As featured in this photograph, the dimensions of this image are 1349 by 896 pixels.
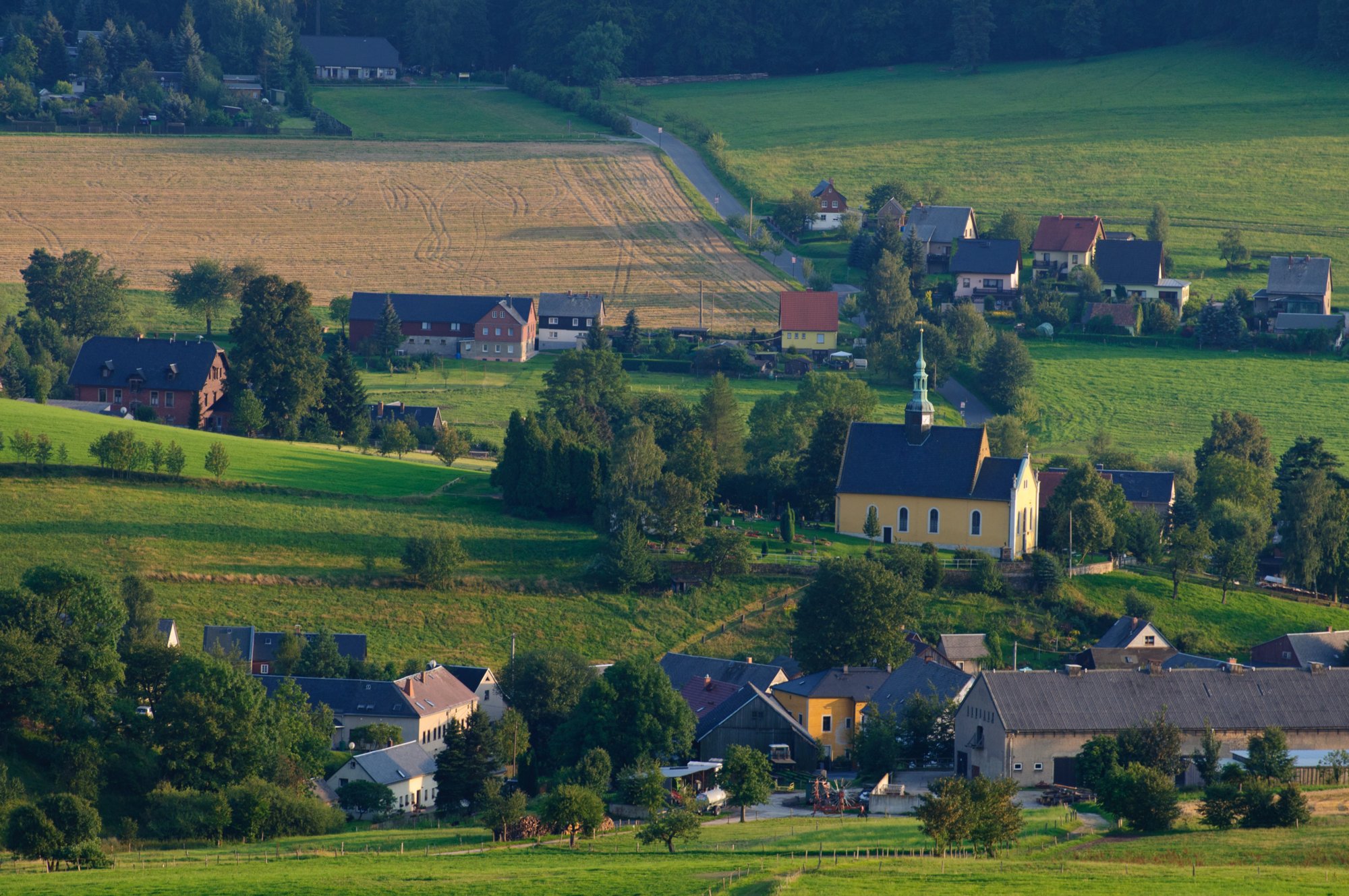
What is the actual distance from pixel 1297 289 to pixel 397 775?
69867 millimetres

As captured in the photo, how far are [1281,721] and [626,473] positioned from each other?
2567cm

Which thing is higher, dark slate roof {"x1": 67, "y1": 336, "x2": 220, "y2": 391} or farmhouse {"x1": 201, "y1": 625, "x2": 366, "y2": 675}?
dark slate roof {"x1": 67, "y1": 336, "x2": 220, "y2": 391}

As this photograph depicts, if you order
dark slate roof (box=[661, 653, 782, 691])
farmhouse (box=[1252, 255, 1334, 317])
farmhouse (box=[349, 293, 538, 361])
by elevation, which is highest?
farmhouse (box=[1252, 255, 1334, 317])

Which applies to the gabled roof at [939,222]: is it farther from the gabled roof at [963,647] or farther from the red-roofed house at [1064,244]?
the gabled roof at [963,647]

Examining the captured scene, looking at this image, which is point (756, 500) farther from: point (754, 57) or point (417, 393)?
point (754, 57)

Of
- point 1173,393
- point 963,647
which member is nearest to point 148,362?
point 963,647

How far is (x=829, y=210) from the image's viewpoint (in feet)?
422

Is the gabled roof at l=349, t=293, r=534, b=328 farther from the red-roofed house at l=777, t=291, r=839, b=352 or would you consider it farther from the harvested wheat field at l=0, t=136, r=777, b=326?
the red-roofed house at l=777, t=291, r=839, b=352

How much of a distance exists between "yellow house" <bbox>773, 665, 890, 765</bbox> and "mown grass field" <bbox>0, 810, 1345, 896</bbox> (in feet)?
41.7

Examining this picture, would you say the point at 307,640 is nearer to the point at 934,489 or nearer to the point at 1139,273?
the point at 934,489

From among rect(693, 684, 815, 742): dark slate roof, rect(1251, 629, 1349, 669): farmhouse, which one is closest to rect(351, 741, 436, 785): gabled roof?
rect(693, 684, 815, 742): dark slate roof

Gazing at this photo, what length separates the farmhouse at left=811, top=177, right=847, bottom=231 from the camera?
128m

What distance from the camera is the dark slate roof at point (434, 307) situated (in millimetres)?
107000

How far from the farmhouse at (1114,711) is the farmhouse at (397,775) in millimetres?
15455
